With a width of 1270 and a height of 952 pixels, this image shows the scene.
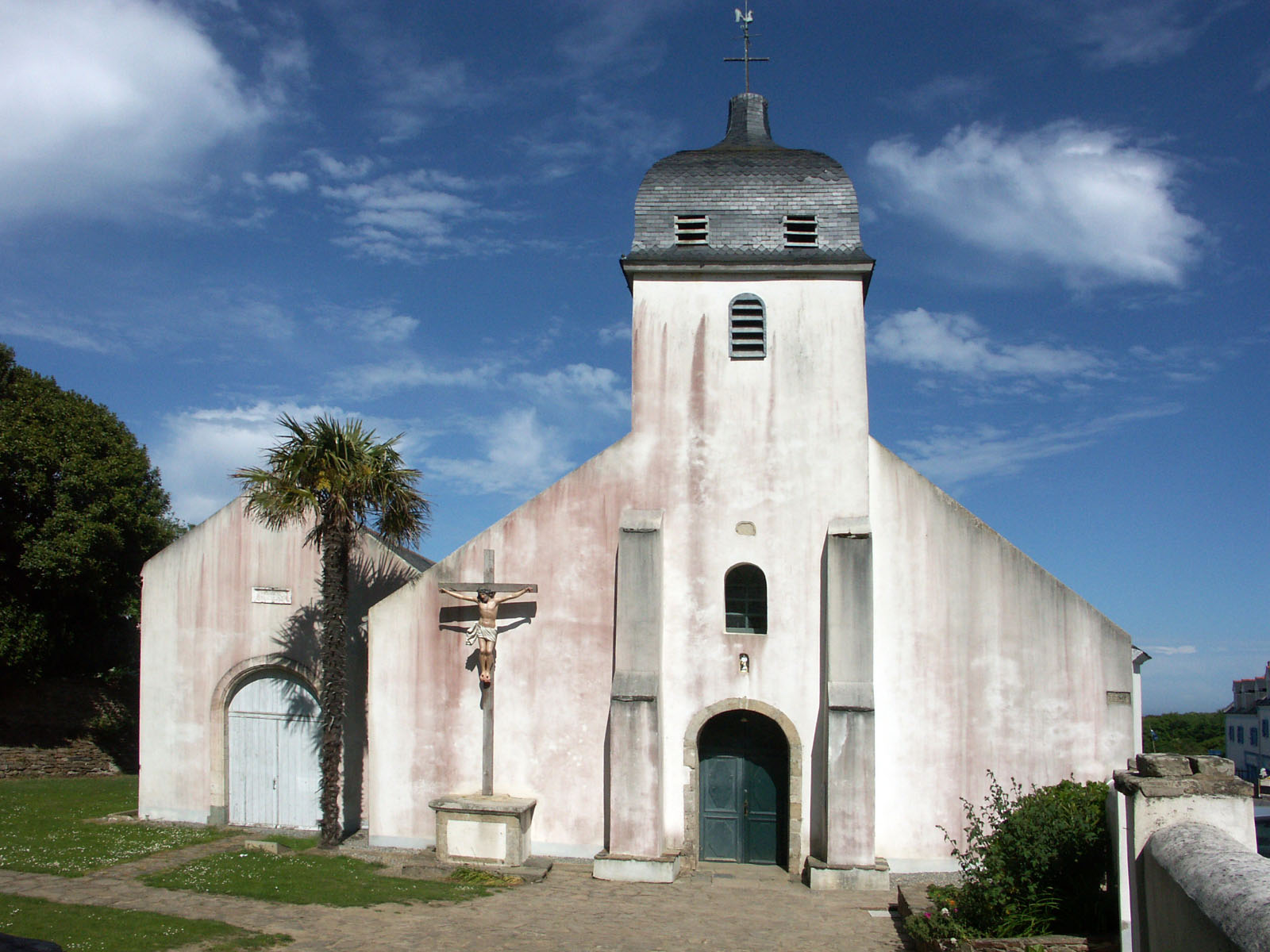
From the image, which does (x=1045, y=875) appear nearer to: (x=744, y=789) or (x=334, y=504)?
(x=744, y=789)

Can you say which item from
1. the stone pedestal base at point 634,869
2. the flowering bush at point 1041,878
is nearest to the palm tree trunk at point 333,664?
the stone pedestal base at point 634,869

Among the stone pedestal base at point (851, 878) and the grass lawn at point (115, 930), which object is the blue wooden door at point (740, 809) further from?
the grass lawn at point (115, 930)

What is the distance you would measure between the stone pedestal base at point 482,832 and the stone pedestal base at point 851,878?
4.26m

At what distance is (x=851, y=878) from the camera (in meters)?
12.9

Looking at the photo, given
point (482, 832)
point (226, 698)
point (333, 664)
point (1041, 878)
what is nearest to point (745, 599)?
point (482, 832)

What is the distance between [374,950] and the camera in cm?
995

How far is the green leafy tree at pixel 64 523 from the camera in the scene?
2070cm

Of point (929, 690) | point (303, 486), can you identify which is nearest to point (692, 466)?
point (929, 690)

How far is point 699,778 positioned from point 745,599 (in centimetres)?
282

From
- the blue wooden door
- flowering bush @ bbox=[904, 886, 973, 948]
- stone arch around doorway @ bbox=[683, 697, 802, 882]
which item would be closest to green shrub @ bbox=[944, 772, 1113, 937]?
flowering bush @ bbox=[904, 886, 973, 948]

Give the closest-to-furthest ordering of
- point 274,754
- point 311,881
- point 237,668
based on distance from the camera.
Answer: point 311,881
point 274,754
point 237,668

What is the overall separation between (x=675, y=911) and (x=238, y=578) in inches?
390

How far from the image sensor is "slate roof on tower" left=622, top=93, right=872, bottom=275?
15117mm

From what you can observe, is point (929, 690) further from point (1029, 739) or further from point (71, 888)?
point (71, 888)
